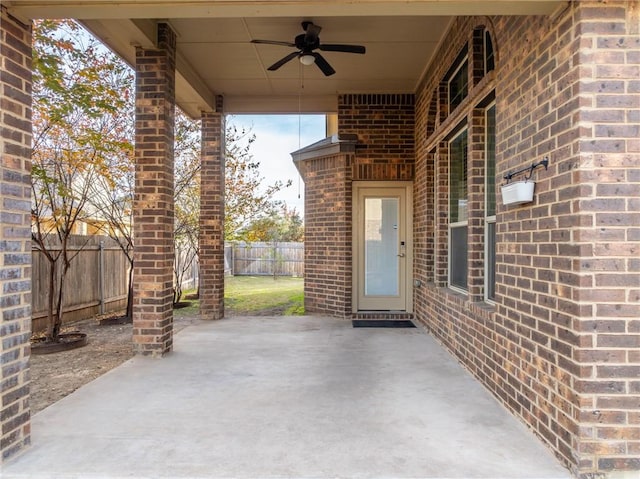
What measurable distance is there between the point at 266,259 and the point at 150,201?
12823mm

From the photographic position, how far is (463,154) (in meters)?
4.91

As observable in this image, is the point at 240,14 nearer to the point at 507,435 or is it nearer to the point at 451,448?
the point at 451,448

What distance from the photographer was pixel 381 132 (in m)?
7.16

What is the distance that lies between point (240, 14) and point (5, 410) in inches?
106

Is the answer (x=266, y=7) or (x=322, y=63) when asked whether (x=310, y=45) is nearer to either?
(x=322, y=63)

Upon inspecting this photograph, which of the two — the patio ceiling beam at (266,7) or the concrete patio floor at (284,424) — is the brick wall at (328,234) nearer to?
the concrete patio floor at (284,424)

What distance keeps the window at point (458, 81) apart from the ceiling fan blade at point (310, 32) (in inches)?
62.8

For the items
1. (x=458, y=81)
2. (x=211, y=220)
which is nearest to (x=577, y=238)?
(x=458, y=81)

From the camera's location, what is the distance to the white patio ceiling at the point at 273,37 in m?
2.59

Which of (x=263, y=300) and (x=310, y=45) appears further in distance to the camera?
(x=263, y=300)

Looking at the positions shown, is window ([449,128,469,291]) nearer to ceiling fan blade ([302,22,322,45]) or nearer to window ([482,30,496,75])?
window ([482,30,496,75])

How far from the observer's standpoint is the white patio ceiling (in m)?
2.59

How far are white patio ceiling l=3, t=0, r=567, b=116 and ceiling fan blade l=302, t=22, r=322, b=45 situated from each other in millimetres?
78

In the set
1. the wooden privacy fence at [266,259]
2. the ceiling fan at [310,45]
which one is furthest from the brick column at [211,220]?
the wooden privacy fence at [266,259]
